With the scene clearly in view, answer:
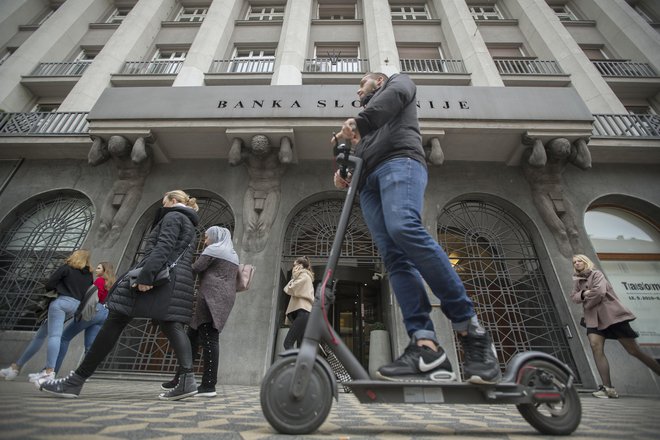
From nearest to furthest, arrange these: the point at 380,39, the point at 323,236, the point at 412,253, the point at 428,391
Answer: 1. the point at 428,391
2. the point at 412,253
3. the point at 323,236
4. the point at 380,39

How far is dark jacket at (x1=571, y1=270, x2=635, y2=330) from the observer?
393 cm

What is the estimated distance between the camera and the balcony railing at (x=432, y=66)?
30.3ft

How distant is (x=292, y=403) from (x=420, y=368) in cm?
58

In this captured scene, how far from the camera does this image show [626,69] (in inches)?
383

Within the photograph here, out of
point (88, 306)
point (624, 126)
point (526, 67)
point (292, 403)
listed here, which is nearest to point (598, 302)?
point (292, 403)

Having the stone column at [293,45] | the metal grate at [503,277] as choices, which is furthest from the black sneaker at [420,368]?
the stone column at [293,45]

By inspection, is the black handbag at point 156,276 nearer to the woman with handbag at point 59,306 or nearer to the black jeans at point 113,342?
the black jeans at point 113,342

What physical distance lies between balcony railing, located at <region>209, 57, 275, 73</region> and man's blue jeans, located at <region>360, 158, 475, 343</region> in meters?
9.04

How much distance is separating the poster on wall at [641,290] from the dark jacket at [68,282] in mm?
9310

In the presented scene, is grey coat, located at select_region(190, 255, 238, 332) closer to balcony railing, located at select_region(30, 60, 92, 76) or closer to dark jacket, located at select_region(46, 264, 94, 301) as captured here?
dark jacket, located at select_region(46, 264, 94, 301)

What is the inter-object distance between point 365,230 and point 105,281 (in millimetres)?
4715

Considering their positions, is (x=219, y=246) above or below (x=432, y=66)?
below

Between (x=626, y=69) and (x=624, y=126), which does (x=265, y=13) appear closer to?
(x=624, y=126)

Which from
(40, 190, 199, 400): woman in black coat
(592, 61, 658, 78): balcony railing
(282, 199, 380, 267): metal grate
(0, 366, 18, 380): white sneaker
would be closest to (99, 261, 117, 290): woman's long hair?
(0, 366, 18, 380): white sneaker
